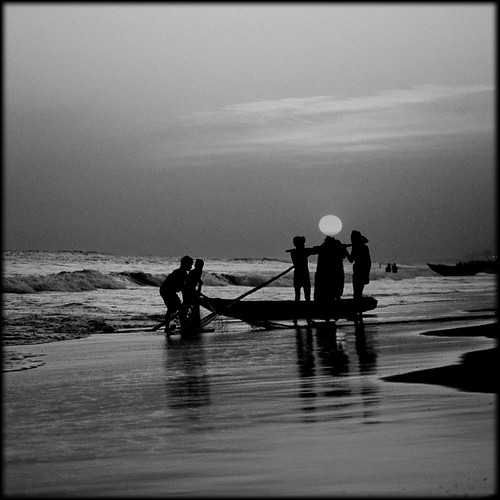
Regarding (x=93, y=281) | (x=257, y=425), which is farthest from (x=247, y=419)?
(x=93, y=281)

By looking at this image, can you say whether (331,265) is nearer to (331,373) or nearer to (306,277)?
(306,277)

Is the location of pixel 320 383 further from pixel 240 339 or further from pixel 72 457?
pixel 240 339

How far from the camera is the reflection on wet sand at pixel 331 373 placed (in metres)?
8.04

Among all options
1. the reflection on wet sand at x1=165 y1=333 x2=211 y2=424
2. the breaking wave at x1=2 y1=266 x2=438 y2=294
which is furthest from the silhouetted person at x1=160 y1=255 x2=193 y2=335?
Result: the breaking wave at x1=2 y1=266 x2=438 y2=294

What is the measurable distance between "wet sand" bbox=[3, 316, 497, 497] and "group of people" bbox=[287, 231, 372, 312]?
651 centimetres

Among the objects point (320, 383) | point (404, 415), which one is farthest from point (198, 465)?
point (320, 383)

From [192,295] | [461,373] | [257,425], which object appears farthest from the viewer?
[192,295]

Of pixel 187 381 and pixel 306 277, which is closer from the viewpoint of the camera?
pixel 187 381

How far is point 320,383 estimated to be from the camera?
31.8ft

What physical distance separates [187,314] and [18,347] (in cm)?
422

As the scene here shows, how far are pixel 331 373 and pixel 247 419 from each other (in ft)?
11.0

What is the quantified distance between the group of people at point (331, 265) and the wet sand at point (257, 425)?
651 centimetres

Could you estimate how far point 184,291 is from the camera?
19.6 meters

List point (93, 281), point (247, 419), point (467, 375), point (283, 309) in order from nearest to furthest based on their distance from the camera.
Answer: point (247, 419), point (467, 375), point (283, 309), point (93, 281)
